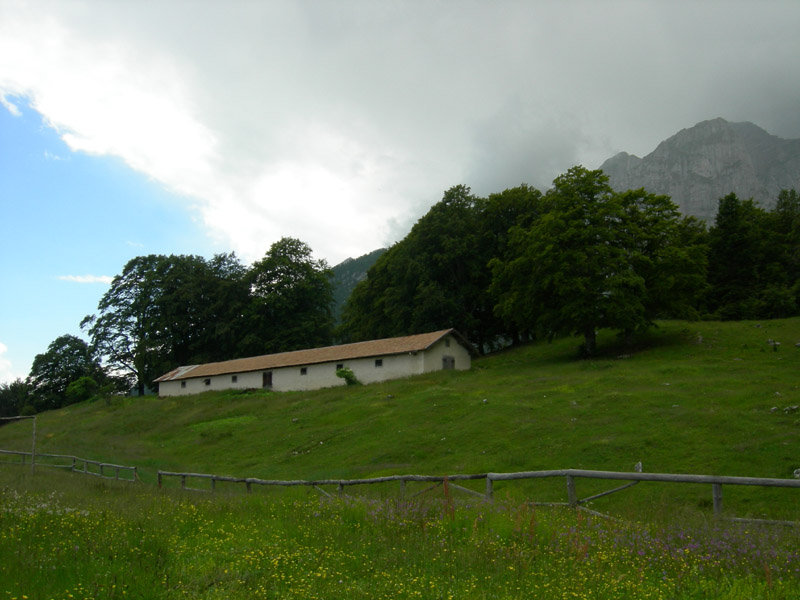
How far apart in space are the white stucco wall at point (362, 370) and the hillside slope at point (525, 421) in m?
2.02

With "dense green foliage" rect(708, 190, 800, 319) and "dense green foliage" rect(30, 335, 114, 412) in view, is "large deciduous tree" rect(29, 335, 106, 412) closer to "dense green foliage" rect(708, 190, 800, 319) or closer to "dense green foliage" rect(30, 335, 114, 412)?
"dense green foliage" rect(30, 335, 114, 412)

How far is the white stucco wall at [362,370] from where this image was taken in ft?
145

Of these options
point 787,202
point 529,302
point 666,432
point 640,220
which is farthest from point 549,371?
point 787,202

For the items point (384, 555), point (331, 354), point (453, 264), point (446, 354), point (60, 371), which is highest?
point (453, 264)

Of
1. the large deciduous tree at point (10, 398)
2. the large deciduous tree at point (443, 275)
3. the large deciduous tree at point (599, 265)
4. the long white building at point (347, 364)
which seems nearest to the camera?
the large deciduous tree at point (599, 265)

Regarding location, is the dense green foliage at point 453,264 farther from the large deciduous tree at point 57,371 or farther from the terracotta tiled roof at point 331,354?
the large deciduous tree at point 57,371

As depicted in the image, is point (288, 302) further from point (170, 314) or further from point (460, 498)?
point (460, 498)

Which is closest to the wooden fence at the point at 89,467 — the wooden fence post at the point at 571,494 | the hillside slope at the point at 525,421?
the hillside slope at the point at 525,421

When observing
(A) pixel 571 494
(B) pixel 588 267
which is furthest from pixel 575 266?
(A) pixel 571 494

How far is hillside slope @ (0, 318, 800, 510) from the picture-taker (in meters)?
19.1

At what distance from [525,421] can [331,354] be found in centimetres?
2741

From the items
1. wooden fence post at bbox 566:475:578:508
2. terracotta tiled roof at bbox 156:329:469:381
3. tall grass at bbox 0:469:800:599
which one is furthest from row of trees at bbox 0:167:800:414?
tall grass at bbox 0:469:800:599

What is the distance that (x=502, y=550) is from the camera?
7508 mm

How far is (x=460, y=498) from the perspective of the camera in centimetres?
1191
